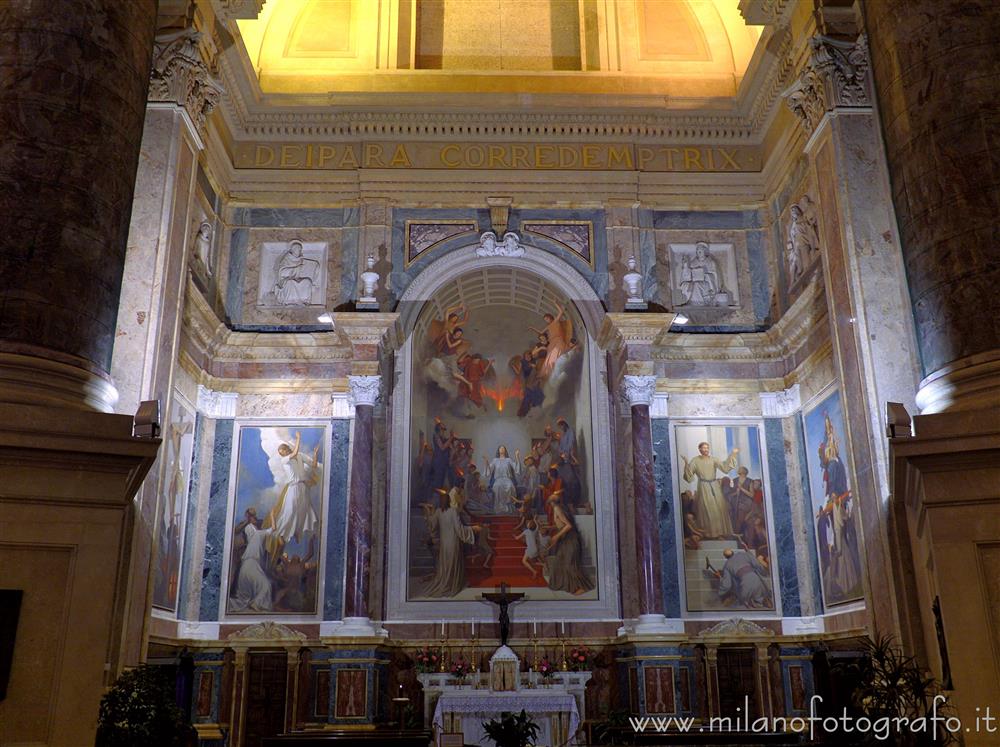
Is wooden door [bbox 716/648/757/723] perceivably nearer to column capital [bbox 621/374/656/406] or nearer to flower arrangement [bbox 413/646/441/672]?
column capital [bbox 621/374/656/406]

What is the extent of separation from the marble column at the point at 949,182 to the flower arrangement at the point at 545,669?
27.1ft

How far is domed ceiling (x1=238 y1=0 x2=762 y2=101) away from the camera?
19.1m

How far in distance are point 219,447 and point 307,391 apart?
1.79m

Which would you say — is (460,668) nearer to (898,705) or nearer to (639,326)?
(639,326)

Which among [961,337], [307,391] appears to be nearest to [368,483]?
[307,391]

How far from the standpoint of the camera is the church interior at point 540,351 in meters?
11.0

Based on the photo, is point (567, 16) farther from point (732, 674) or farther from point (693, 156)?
point (732, 674)

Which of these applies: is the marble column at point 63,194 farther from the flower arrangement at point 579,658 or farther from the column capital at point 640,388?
the column capital at point 640,388

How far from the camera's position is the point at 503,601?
1563 centimetres

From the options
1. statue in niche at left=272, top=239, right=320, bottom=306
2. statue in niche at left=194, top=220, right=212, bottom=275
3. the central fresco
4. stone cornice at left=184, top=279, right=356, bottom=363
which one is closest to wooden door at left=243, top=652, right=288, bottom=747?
the central fresco

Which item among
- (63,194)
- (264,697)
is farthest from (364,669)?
(63,194)

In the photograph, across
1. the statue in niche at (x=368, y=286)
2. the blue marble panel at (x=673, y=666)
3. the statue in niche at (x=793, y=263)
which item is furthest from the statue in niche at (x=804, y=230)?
the statue in niche at (x=368, y=286)

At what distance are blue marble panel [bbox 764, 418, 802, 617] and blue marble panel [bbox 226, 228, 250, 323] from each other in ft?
32.2

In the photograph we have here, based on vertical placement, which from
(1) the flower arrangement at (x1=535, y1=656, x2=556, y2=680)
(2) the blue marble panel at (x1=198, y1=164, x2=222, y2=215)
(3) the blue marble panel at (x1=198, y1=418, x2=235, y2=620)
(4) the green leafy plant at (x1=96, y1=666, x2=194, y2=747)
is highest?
(2) the blue marble panel at (x1=198, y1=164, x2=222, y2=215)
